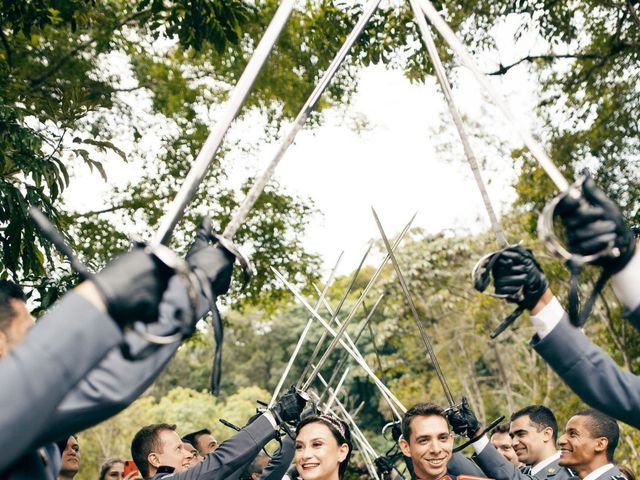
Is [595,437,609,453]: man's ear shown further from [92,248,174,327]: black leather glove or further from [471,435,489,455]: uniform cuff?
[92,248,174,327]: black leather glove

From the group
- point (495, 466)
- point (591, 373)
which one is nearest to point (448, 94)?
point (591, 373)

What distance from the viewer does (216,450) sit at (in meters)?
4.36

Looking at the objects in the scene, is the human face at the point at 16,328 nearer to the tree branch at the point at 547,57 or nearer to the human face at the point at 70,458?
the human face at the point at 70,458

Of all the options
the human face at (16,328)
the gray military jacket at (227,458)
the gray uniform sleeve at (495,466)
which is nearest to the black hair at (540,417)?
the gray uniform sleeve at (495,466)

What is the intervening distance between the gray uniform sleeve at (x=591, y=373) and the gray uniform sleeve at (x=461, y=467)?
2.92 metres

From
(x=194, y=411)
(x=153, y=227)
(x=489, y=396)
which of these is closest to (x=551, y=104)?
(x=153, y=227)

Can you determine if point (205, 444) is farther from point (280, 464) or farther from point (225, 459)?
point (225, 459)

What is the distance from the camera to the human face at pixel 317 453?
14.8ft

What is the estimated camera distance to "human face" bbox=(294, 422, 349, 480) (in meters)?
4.52

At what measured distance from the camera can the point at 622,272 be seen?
2.12 meters

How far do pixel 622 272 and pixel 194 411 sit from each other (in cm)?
3343

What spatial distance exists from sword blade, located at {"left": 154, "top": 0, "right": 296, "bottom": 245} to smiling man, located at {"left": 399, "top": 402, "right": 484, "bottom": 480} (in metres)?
2.88

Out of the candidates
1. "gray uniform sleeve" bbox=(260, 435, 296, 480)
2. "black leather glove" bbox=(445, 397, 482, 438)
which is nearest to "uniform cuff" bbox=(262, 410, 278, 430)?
"gray uniform sleeve" bbox=(260, 435, 296, 480)

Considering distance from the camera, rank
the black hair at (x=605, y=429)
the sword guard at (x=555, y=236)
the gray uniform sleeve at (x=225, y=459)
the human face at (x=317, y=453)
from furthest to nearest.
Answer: the black hair at (x=605, y=429) < the human face at (x=317, y=453) < the gray uniform sleeve at (x=225, y=459) < the sword guard at (x=555, y=236)
